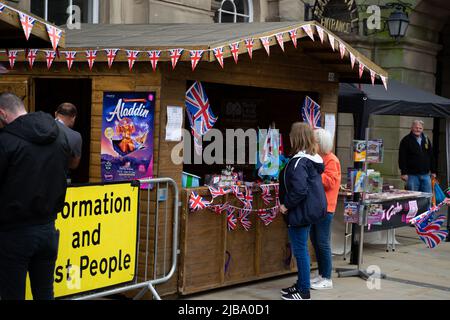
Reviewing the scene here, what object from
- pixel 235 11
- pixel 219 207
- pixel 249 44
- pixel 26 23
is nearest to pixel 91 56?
pixel 26 23

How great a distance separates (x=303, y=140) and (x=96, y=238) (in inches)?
94.7

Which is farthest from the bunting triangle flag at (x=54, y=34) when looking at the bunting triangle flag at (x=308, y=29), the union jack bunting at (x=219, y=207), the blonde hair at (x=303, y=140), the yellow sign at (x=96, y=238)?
the bunting triangle flag at (x=308, y=29)

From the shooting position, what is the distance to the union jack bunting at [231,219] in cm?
800

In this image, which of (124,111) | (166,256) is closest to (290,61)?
(124,111)

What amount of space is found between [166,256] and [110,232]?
1.06 meters

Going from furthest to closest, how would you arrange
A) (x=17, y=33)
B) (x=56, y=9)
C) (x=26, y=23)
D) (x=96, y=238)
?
1. (x=56, y=9)
2. (x=17, y=33)
3. (x=96, y=238)
4. (x=26, y=23)

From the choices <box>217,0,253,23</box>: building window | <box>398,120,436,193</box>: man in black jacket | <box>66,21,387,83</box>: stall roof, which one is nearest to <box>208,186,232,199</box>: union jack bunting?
<box>66,21,387,83</box>: stall roof

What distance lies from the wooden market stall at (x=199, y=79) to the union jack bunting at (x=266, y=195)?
0.07 meters

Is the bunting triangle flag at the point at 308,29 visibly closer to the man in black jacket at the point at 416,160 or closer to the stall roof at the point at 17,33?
the stall roof at the point at 17,33

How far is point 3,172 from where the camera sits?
478cm

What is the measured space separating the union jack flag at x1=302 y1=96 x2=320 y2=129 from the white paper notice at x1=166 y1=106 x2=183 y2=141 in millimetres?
2344

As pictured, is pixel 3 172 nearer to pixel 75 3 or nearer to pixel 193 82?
pixel 193 82

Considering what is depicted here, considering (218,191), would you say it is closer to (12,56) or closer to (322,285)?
(322,285)

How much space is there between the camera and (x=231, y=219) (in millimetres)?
8031
